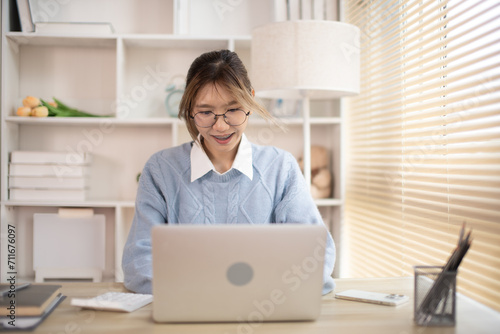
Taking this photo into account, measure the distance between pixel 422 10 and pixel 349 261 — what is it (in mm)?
1450

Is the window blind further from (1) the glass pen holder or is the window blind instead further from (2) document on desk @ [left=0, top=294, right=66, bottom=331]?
(2) document on desk @ [left=0, top=294, right=66, bottom=331]

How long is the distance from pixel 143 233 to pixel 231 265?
1.96 ft

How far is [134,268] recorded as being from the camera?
143 centimetres

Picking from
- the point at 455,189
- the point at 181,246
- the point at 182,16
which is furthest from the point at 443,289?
the point at 182,16

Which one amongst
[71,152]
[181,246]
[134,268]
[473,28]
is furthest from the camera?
[71,152]

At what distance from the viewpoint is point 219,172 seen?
1774 mm

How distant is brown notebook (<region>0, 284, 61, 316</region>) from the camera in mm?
1060

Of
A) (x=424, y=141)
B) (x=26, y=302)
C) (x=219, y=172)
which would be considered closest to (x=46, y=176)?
(x=219, y=172)

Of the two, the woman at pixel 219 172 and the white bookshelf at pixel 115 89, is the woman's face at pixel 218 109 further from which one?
the white bookshelf at pixel 115 89

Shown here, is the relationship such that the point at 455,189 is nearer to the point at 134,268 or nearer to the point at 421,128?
the point at 421,128

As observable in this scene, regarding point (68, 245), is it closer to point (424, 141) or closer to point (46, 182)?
point (46, 182)

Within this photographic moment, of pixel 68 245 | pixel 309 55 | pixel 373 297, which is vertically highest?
pixel 309 55

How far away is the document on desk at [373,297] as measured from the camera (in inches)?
48.5

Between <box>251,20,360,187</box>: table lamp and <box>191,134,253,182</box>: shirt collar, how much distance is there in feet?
1.40
